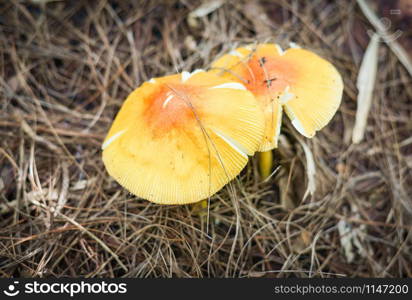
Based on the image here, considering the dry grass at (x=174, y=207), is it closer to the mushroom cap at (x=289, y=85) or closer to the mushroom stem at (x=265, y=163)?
the mushroom stem at (x=265, y=163)

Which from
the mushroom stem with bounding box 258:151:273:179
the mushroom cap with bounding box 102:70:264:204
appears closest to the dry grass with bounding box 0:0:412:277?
the mushroom stem with bounding box 258:151:273:179

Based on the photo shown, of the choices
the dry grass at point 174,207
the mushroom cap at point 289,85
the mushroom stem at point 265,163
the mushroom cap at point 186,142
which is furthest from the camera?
the mushroom stem at point 265,163

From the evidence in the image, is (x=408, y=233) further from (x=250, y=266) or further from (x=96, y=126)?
(x=96, y=126)

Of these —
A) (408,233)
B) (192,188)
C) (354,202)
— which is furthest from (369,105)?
(192,188)

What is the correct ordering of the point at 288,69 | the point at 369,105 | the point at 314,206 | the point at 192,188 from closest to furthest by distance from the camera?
the point at 192,188, the point at 288,69, the point at 314,206, the point at 369,105
